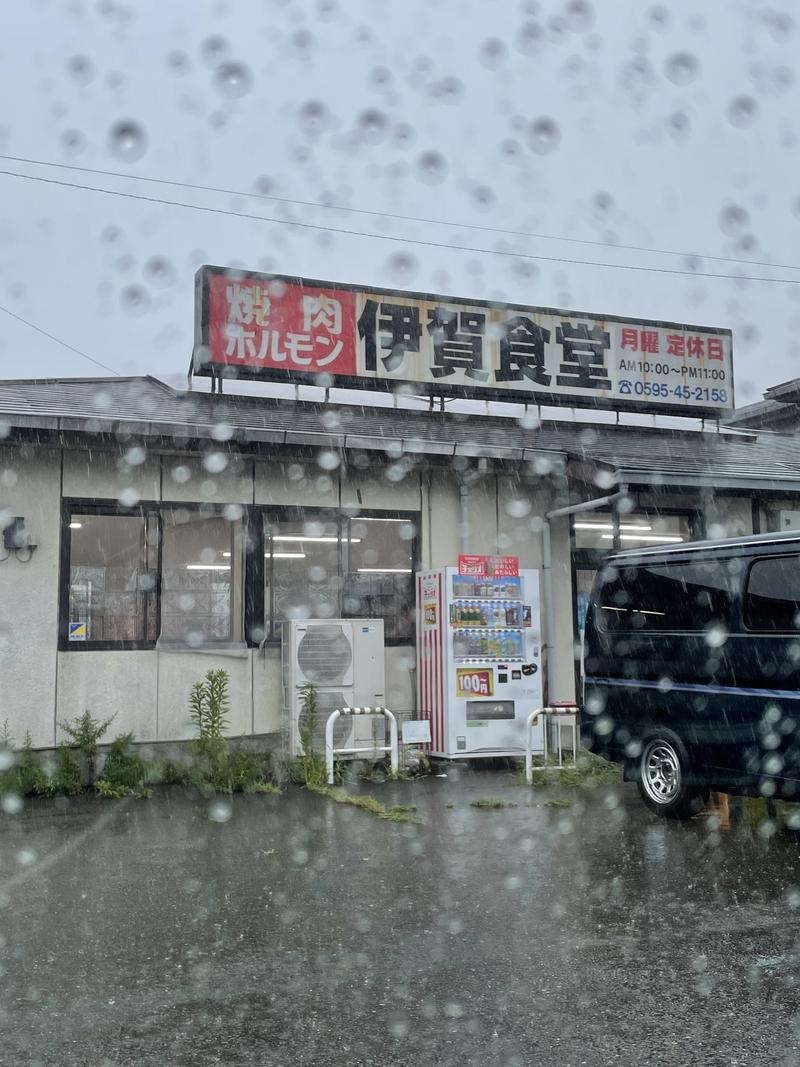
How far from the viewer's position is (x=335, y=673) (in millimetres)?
9852

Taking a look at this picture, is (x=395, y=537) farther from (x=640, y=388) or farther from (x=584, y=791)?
(x=640, y=388)

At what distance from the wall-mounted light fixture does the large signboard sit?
130 inches

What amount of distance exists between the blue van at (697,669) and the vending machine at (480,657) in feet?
6.35

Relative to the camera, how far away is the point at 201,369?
11828 mm

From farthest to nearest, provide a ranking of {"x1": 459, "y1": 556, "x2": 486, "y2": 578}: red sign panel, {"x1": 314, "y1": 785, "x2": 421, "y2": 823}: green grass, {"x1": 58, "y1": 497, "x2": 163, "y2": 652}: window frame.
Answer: {"x1": 459, "y1": 556, "x2": 486, "y2": 578}: red sign panel, {"x1": 58, "y1": 497, "x2": 163, "y2": 652}: window frame, {"x1": 314, "y1": 785, "x2": 421, "y2": 823}: green grass

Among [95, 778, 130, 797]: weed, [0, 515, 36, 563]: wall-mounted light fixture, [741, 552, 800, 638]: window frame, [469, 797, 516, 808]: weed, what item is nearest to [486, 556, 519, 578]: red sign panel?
[469, 797, 516, 808]: weed

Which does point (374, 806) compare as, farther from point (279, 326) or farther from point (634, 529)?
point (279, 326)

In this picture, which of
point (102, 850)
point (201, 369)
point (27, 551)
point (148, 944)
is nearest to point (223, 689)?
point (27, 551)

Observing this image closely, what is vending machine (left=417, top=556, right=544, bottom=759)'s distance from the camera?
1009 centimetres

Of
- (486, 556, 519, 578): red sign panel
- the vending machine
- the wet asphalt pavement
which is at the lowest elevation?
the wet asphalt pavement

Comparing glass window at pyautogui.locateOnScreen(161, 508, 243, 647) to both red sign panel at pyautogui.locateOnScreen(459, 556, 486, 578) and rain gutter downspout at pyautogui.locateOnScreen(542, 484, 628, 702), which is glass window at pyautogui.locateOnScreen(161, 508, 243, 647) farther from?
rain gutter downspout at pyautogui.locateOnScreen(542, 484, 628, 702)

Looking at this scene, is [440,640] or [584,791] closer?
[584,791]

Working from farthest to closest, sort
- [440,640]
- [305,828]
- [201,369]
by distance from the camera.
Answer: [201,369], [440,640], [305,828]

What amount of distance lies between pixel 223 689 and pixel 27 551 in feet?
7.02
